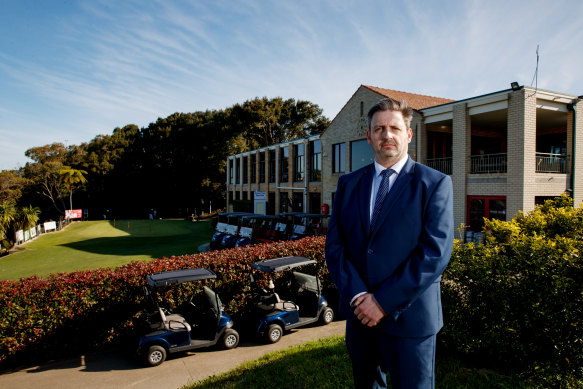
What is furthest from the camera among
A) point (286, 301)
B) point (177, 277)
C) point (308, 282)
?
point (308, 282)

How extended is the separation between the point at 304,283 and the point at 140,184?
49.2 meters

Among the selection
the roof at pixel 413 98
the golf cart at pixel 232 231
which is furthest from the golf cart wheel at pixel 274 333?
the roof at pixel 413 98

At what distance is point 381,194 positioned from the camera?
2209 millimetres

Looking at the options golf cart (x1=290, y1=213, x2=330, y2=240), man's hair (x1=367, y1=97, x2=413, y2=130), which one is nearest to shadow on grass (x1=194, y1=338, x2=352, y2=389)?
man's hair (x1=367, y1=97, x2=413, y2=130)

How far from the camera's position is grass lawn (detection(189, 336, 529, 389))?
376cm

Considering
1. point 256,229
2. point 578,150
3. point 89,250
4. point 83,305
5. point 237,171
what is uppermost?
point 237,171

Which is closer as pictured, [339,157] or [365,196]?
[365,196]

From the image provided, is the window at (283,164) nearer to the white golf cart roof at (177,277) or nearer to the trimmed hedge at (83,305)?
the trimmed hedge at (83,305)

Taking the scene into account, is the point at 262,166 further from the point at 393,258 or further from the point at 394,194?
the point at 393,258

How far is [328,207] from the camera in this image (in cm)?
2241


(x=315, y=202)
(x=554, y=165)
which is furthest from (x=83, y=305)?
(x=315, y=202)

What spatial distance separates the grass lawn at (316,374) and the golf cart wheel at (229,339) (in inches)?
44.6

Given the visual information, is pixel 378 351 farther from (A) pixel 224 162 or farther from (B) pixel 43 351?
(A) pixel 224 162

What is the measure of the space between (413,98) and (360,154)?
4503 millimetres
